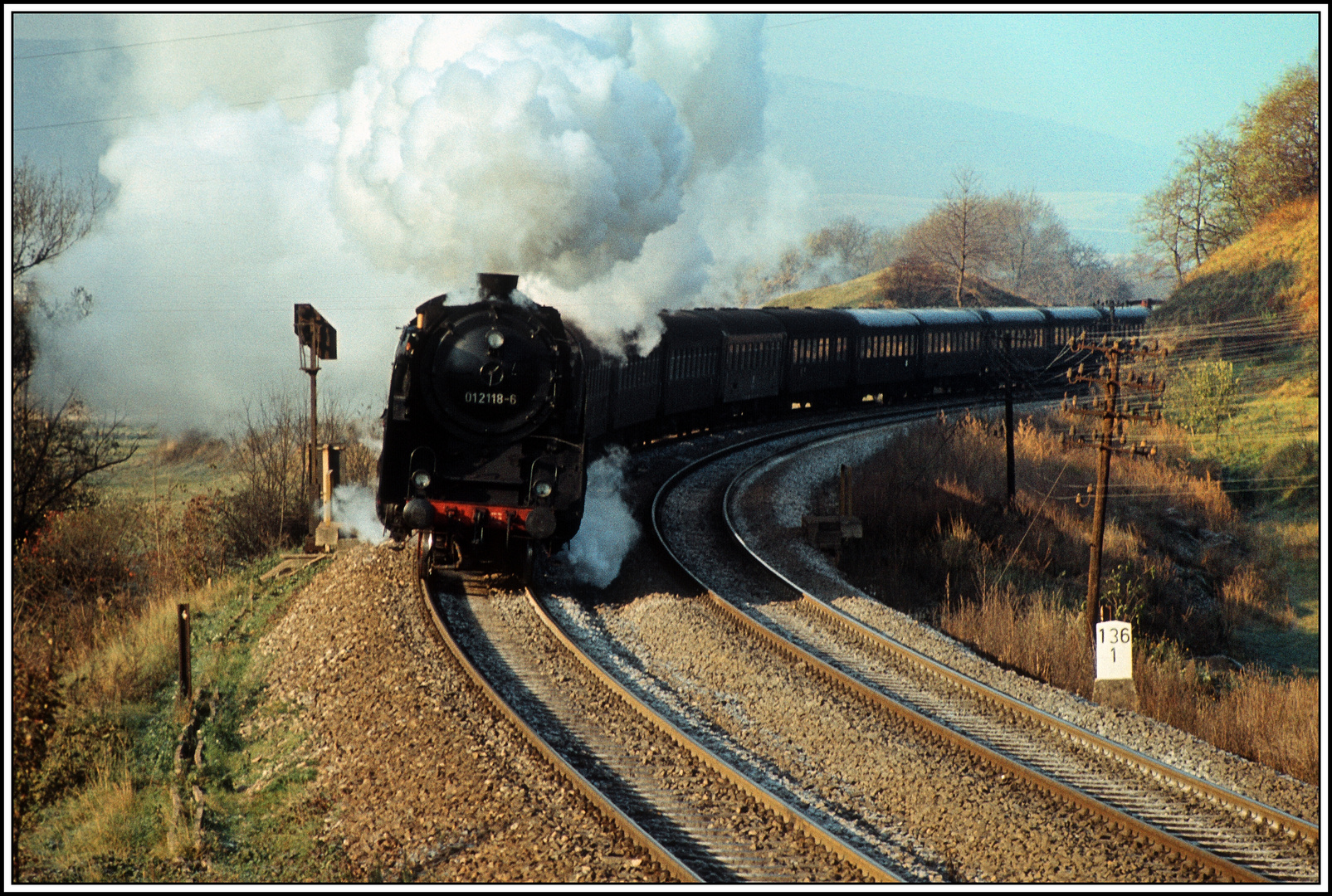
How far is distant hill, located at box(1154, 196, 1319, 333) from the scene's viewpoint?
1114 inches

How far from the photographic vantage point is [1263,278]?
97.3 feet

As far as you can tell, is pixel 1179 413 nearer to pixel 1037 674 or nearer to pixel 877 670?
pixel 1037 674

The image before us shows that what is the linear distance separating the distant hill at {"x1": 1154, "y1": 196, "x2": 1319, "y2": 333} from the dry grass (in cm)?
713

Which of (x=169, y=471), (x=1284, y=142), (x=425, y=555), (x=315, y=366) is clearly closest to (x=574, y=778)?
(x=425, y=555)

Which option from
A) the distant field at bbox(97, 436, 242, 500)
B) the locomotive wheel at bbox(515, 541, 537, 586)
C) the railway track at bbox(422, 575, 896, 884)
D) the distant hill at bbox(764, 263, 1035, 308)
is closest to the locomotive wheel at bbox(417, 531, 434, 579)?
the railway track at bbox(422, 575, 896, 884)

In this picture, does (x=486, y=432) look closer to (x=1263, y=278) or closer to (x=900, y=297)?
(x=1263, y=278)

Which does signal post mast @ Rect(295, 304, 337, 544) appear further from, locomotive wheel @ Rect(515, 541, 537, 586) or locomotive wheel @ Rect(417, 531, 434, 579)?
locomotive wheel @ Rect(515, 541, 537, 586)

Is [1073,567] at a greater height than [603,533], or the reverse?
[603,533]

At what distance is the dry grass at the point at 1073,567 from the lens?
10324 mm

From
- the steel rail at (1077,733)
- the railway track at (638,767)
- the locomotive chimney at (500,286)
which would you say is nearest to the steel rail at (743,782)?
the railway track at (638,767)

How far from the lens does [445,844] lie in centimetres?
651

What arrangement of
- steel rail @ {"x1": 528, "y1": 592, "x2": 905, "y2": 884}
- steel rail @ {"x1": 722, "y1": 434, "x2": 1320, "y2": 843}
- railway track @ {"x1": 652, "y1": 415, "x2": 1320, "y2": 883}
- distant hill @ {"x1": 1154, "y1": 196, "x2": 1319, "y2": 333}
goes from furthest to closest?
distant hill @ {"x1": 1154, "y1": 196, "x2": 1319, "y2": 333} → steel rail @ {"x1": 722, "y1": 434, "x2": 1320, "y2": 843} → railway track @ {"x1": 652, "y1": 415, "x2": 1320, "y2": 883} → steel rail @ {"x1": 528, "y1": 592, "x2": 905, "y2": 884}

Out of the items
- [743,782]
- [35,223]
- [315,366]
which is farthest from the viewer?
[35,223]

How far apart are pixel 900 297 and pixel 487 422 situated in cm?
5183
